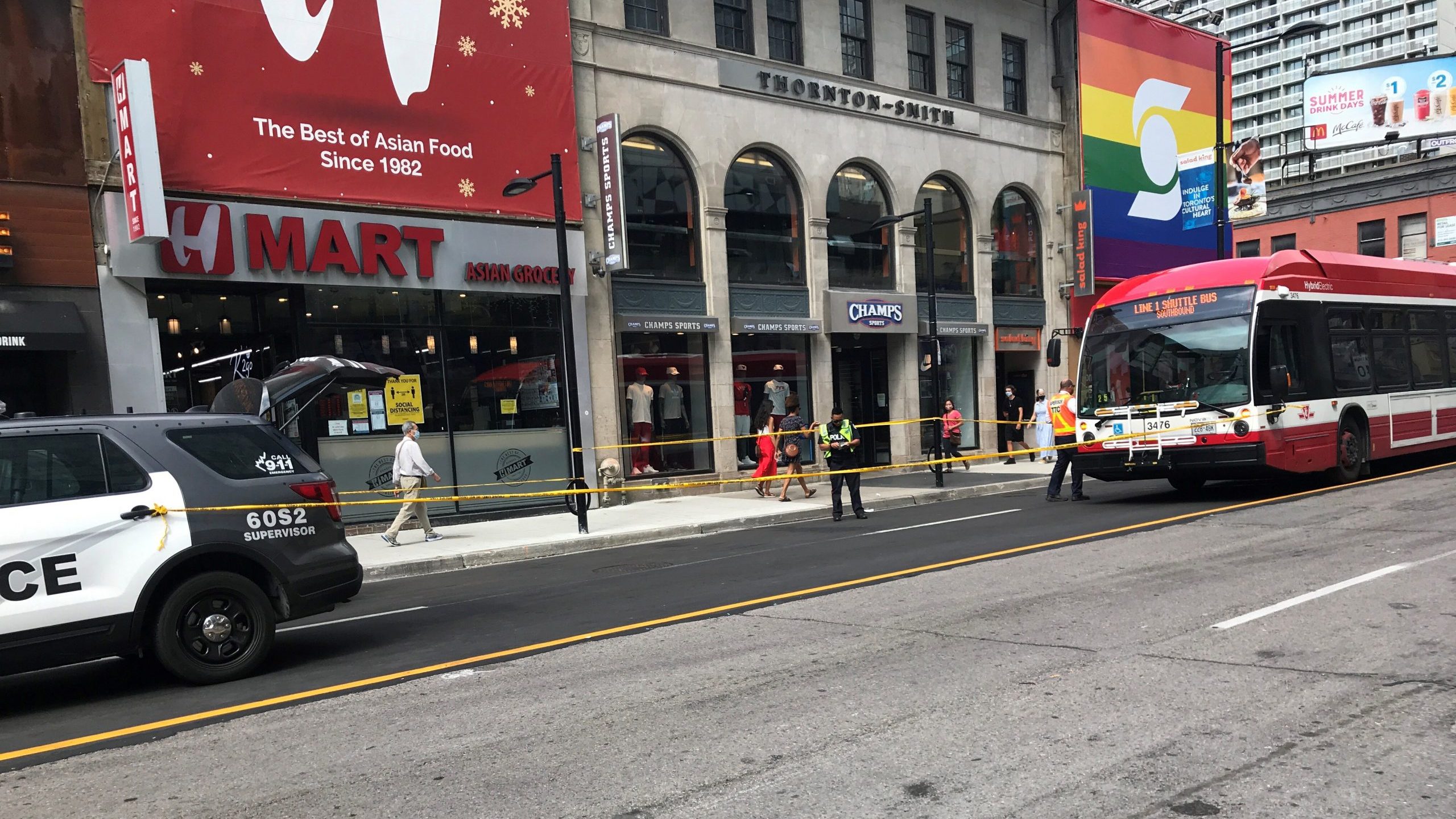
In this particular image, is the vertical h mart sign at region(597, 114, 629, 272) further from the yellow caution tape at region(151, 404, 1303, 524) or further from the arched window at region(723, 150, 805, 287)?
the yellow caution tape at region(151, 404, 1303, 524)

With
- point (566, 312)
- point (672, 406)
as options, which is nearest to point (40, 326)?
point (566, 312)

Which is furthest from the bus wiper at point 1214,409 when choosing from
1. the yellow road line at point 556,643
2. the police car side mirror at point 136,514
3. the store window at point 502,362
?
the police car side mirror at point 136,514

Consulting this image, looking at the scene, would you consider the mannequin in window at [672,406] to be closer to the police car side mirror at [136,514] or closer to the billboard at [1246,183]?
the police car side mirror at [136,514]

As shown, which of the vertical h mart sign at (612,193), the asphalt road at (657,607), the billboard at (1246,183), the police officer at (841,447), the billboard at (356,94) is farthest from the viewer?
the billboard at (1246,183)

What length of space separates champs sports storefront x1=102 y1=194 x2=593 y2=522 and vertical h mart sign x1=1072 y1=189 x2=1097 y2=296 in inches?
615

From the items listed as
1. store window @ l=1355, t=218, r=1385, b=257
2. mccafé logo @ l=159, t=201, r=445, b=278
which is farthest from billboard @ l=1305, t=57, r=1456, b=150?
mccafé logo @ l=159, t=201, r=445, b=278

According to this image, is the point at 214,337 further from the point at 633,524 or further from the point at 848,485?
the point at 848,485

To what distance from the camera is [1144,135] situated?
29.3m

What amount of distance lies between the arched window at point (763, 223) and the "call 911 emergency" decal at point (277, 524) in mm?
14545

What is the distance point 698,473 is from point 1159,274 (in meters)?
Result: 9.63

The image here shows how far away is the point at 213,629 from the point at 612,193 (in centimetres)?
1286

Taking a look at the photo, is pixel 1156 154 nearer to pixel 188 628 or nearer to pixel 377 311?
pixel 377 311

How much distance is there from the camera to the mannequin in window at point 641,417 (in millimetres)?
19422

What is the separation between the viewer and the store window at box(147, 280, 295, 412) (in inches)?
571
